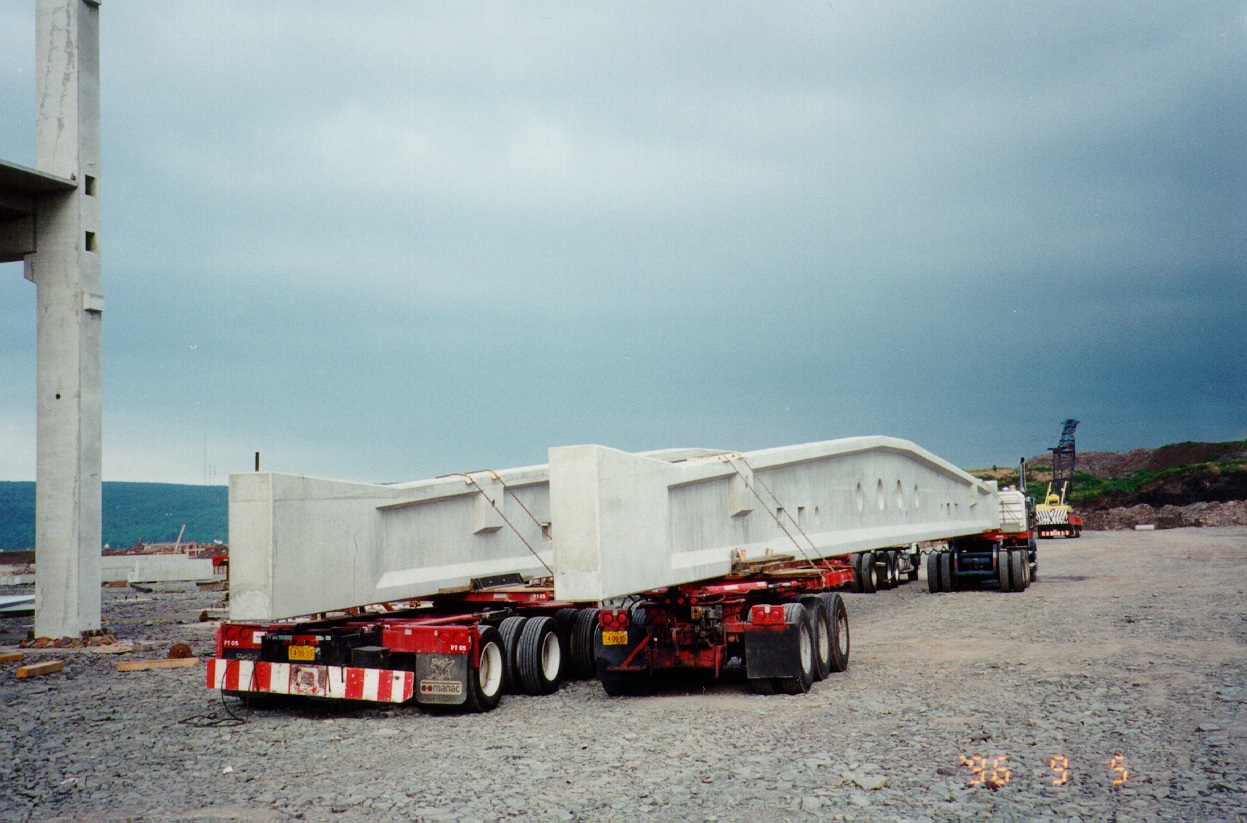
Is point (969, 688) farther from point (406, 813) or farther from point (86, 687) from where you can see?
point (86, 687)

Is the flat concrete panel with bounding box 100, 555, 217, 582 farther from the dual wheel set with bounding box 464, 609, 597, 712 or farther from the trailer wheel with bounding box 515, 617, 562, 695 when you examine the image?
the trailer wheel with bounding box 515, 617, 562, 695

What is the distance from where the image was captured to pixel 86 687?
39.0 feet

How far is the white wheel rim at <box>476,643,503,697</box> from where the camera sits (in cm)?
1002

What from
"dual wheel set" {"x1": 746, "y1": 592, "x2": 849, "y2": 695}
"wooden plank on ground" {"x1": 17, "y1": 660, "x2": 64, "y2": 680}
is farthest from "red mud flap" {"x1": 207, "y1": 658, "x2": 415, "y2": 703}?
"wooden plank on ground" {"x1": 17, "y1": 660, "x2": 64, "y2": 680}

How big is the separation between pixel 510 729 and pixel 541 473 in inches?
156

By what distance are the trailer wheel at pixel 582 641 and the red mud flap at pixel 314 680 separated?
9.68ft

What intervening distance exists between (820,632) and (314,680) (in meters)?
5.46

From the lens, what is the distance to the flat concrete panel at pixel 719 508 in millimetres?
8883

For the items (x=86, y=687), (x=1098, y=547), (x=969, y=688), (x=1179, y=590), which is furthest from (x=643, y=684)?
(x=1098, y=547)

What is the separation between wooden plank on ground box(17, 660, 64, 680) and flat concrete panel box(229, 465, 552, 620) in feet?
17.9

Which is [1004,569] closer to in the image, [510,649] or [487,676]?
[510,649]

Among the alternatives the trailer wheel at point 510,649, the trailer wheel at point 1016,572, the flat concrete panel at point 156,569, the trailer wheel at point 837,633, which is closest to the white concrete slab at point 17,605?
the trailer wheel at point 510,649

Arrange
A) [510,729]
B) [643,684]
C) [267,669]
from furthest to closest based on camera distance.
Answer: [643,684], [267,669], [510,729]

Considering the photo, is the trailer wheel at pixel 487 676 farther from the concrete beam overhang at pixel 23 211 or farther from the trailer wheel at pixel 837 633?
the concrete beam overhang at pixel 23 211
